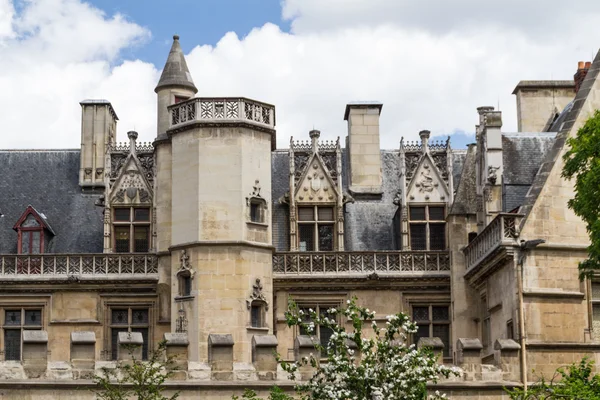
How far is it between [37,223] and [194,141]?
226 inches

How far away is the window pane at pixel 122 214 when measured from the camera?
122 ft

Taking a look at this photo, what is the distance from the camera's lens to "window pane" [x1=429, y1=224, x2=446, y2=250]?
37.0 meters

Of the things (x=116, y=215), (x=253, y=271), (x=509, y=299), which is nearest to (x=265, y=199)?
(x=253, y=271)

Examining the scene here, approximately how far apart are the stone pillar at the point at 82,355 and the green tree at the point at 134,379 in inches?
12.2

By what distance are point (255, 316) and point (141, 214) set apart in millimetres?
5411

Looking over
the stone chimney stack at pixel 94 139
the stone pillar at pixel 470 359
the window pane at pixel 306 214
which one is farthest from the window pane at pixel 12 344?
the stone pillar at pixel 470 359

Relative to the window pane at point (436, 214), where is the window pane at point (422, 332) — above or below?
below

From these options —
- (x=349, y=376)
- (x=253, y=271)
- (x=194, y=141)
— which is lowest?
(x=349, y=376)

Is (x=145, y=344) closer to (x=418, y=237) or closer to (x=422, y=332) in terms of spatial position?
(x=422, y=332)

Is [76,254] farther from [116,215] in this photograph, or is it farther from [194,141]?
[194,141]

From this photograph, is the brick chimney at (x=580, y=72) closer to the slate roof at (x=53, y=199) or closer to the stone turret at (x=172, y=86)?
the stone turret at (x=172, y=86)

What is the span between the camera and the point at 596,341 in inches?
1196

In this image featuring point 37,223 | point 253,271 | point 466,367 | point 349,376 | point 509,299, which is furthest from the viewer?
point 37,223

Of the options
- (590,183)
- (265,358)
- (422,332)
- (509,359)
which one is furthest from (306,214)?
(590,183)
